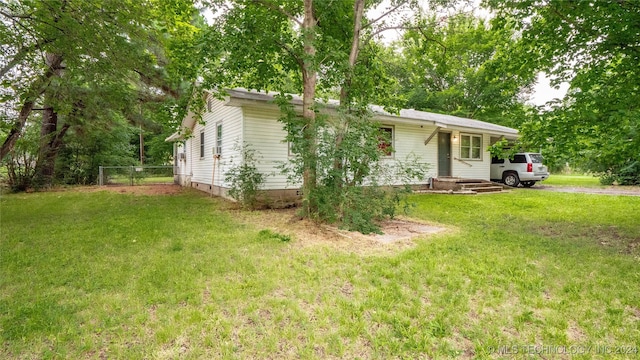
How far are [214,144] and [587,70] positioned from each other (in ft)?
34.7

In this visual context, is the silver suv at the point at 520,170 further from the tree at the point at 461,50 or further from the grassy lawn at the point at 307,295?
the grassy lawn at the point at 307,295

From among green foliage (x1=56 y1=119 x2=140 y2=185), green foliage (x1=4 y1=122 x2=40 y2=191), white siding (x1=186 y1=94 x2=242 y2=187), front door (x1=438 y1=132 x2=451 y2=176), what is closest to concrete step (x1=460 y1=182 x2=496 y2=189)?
front door (x1=438 y1=132 x2=451 y2=176)

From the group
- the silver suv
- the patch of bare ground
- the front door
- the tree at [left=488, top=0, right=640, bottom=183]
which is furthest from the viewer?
the silver suv

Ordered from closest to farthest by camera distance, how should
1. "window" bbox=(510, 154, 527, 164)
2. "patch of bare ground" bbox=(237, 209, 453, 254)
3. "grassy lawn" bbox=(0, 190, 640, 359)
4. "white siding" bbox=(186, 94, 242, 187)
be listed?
"grassy lawn" bbox=(0, 190, 640, 359)
"patch of bare ground" bbox=(237, 209, 453, 254)
"white siding" bbox=(186, 94, 242, 187)
"window" bbox=(510, 154, 527, 164)

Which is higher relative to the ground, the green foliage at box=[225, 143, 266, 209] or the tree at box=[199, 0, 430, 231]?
the tree at box=[199, 0, 430, 231]

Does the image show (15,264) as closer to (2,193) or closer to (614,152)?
(614,152)

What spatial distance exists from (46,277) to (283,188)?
21.4 feet

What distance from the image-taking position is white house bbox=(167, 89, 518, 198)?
912 cm

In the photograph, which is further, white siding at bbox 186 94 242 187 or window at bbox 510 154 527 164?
window at bbox 510 154 527 164

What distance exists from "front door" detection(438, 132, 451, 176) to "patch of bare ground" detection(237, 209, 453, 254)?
7.77 metres

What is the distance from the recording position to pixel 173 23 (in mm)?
8125

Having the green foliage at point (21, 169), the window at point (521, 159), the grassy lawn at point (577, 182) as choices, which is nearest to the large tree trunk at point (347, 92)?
the window at point (521, 159)

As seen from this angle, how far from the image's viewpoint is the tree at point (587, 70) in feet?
14.2

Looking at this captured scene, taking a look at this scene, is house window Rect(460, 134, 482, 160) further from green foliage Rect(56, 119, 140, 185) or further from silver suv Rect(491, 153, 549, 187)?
Answer: green foliage Rect(56, 119, 140, 185)
